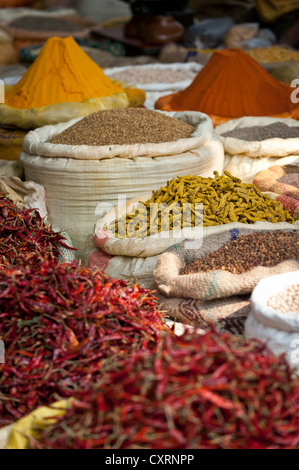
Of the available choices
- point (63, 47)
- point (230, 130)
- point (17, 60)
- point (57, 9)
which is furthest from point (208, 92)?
point (57, 9)

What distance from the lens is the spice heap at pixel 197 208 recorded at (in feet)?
6.35

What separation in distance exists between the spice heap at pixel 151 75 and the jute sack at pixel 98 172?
63.1 inches

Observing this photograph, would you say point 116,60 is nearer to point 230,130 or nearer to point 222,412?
point 230,130

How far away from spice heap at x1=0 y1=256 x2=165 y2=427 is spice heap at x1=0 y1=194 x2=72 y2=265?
41cm

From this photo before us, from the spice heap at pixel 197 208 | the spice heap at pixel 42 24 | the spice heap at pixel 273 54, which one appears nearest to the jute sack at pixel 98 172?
the spice heap at pixel 197 208

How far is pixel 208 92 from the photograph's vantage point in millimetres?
3158

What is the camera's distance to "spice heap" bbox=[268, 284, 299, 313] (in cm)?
124

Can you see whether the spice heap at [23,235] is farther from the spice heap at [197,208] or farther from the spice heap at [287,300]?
the spice heap at [287,300]

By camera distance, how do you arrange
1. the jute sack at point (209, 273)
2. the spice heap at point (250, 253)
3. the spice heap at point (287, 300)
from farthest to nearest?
1. the spice heap at point (250, 253)
2. the jute sack at point (209, 273)
3. the spice heap at point (287, 300)

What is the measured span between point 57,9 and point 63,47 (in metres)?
4.97

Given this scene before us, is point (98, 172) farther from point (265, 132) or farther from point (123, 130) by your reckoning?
point (265, 132)

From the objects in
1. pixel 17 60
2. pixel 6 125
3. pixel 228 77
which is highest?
pixel 228 77

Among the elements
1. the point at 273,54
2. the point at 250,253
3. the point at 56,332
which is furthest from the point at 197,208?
the point at 273,54

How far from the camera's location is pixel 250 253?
1.62m
